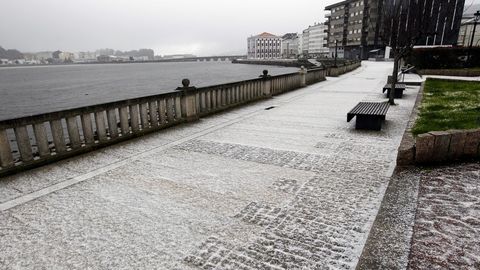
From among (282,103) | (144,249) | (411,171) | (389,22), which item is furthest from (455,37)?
(144,249)

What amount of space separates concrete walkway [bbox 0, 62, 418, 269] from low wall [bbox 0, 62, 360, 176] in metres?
0.29

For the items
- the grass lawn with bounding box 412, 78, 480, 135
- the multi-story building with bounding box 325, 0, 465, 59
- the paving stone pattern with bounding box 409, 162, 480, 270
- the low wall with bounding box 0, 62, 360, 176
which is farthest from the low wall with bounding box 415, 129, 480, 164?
the multi-story building with bounding box 325, 0, 465, 59

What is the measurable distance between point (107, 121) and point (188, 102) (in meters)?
2.79

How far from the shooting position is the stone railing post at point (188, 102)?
9148 millimetres

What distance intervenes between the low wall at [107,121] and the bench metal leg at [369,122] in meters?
4.66

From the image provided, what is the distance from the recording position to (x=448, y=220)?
368 cm

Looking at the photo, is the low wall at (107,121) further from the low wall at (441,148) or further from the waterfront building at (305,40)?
the waterfront building at (305,40)

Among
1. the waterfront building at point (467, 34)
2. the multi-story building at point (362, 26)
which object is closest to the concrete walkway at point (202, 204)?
the waterfront building at point (467, 34)

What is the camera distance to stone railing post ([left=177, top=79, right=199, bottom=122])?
9148mm

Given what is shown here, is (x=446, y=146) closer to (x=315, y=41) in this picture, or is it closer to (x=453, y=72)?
(x=453, y=72)

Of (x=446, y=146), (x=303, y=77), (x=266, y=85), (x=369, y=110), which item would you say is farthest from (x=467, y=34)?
(x=446, y=146)

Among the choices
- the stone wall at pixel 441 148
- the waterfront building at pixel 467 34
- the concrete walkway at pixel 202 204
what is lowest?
the concrete walkway at pixel 202 204

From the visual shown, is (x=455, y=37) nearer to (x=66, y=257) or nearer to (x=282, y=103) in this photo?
(x=282, y=103)

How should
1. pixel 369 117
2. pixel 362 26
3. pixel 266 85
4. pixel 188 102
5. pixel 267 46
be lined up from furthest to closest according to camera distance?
pixel 267 46
pixel 362 26
pixel 266 85
pixel 188 102
pixel 369 117
